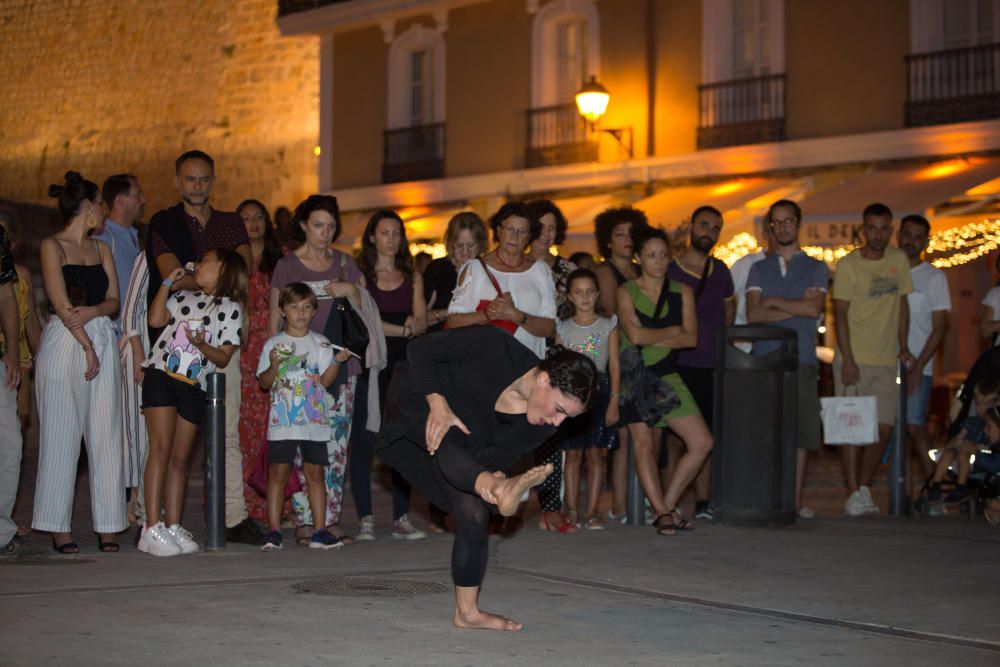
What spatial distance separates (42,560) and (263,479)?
145 centimetres

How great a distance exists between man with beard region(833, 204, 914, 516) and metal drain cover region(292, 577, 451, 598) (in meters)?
4.53

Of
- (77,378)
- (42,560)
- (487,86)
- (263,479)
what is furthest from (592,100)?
(42,560)

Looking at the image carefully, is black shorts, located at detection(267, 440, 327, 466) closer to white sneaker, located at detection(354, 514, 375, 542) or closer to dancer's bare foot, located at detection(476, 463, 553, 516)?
white sneaker, located at detection(354, 514, 375, 542)

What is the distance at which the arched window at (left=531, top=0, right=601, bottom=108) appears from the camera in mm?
26484

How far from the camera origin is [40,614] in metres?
6.15

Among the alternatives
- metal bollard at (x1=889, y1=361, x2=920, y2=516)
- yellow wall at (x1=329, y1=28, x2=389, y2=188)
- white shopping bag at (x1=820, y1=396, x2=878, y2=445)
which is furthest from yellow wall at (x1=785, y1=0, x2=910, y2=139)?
white shopping bag at (x1=820, y1=396, x2=878, y2=445)

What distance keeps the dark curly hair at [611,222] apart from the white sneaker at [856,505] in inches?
92.9

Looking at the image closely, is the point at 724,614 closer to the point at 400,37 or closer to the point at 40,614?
the point at 40,614

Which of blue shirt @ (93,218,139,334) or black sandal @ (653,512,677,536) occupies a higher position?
blue shirt @ (93,218,139,334)

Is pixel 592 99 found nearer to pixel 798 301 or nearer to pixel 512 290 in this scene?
pixel 798 301

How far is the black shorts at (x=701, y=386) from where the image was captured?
10.2 metres

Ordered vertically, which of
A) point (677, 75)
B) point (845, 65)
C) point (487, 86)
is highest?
point (487, 86)

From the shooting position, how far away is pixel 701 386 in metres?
10.2

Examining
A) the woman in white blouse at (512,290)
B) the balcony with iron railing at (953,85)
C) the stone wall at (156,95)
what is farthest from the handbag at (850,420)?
the stone wall at (156,95)
